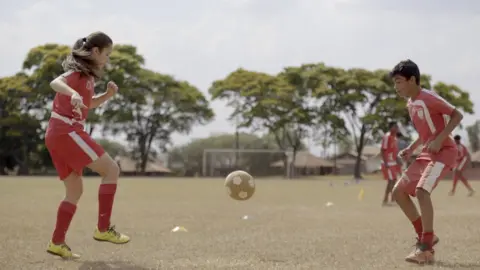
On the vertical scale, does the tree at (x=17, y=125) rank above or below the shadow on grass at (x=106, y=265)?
above

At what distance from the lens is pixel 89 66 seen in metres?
5.52

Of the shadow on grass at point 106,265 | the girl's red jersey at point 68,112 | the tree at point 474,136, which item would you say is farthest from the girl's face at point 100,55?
the tree at point 474,136

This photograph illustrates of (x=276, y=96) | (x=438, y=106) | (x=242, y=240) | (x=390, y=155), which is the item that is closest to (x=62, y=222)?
(x=242, y=240)

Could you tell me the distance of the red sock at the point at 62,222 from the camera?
212 inches

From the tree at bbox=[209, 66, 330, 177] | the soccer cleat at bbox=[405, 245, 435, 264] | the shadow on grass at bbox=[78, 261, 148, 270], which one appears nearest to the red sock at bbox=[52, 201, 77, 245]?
the shadow on grass at bbox=[78, 261, 148, 270]

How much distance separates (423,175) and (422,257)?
2.69 feet

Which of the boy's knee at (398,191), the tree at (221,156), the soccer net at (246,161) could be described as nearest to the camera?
the boy's knee at (398,191)

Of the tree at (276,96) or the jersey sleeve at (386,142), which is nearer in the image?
the jersey sleeve at (386,142)

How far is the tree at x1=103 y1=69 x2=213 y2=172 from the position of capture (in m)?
53.5

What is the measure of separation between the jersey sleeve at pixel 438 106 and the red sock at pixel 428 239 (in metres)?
1.17

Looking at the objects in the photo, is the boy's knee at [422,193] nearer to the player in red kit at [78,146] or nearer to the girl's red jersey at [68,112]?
the player in red kit at [78,146]

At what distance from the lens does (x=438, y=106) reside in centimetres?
573

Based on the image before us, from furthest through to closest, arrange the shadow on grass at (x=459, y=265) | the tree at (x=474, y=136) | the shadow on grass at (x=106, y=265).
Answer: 1. the tree at (x=474, y=136)
2. the shadow on grass at (x=459, y=265)
3. the shadow on grass at (x=106, y=265)

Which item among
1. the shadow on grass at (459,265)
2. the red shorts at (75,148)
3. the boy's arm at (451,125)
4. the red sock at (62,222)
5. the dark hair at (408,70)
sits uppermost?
the dark hair at (408,70)
